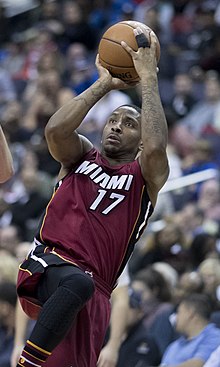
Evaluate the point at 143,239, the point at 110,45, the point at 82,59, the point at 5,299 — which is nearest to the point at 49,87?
the point at 82,59

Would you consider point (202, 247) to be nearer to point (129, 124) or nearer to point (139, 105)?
point (129, 124)

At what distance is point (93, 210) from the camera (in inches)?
265

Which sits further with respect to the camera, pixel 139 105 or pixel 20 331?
pixel 139 105

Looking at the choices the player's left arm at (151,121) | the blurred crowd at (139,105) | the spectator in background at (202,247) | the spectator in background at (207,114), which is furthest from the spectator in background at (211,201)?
the player's left arm at (151,121)

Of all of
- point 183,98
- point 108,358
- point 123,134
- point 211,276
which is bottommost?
point 183,98

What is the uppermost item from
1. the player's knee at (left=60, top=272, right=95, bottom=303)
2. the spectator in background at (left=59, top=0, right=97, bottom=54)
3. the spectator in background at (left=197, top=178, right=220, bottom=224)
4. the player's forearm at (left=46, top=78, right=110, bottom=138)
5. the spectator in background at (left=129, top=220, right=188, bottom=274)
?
the player's forearm at (left=46, top=78, right=110, bottom=138)

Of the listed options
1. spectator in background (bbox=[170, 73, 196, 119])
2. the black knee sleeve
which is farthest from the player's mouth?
spectator in background (bbox=[170, 73, 196, 119])

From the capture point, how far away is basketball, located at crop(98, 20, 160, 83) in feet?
22.2

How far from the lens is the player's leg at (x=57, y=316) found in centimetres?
626

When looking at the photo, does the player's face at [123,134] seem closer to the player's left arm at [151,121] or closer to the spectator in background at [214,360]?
the player's left arm at [151,121]

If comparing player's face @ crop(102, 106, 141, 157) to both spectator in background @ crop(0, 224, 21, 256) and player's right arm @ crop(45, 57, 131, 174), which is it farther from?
spectator in background @ crop(0, 224, 21, 256)

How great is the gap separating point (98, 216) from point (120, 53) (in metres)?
1.06

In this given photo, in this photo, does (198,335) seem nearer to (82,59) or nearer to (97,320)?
(97,320)

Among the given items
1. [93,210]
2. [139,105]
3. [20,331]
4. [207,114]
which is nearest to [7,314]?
[20,331]
